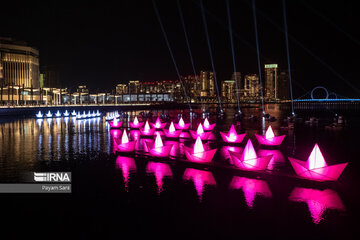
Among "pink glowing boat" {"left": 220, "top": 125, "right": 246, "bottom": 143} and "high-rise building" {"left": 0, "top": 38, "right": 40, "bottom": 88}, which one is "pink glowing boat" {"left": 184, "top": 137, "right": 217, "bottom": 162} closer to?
"pink glowing boat" {"left": 220, "top": 125, "right": 246, "bottom": 143}

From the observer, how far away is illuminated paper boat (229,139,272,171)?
409 inches

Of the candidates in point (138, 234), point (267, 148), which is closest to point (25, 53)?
point (267, 148)

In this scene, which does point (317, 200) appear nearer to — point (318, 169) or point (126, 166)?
point (318, 169)

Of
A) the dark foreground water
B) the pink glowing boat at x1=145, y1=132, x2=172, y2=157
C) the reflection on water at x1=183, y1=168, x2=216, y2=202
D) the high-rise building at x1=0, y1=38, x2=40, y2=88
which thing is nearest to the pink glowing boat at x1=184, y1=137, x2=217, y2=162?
the dark foreground water

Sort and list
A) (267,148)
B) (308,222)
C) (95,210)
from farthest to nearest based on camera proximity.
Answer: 1. (267,148)
2. (95,210)
3. (308,222)

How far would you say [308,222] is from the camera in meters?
6.72

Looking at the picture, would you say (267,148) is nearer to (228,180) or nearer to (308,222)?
(228,180)

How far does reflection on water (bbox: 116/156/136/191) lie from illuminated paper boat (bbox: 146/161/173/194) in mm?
555

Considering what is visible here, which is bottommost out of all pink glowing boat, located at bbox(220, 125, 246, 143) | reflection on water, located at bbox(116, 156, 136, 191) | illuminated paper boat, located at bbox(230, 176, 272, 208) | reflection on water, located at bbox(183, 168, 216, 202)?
illuminated paper boat, located at bbox(230, 176, 272, 208)

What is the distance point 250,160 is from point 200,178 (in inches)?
65.6

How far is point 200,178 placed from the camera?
400 inches

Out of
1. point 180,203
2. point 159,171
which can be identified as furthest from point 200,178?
point 180,203

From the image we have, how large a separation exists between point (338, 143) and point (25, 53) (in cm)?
10653

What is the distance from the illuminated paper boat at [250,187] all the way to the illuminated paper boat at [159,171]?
195cm
